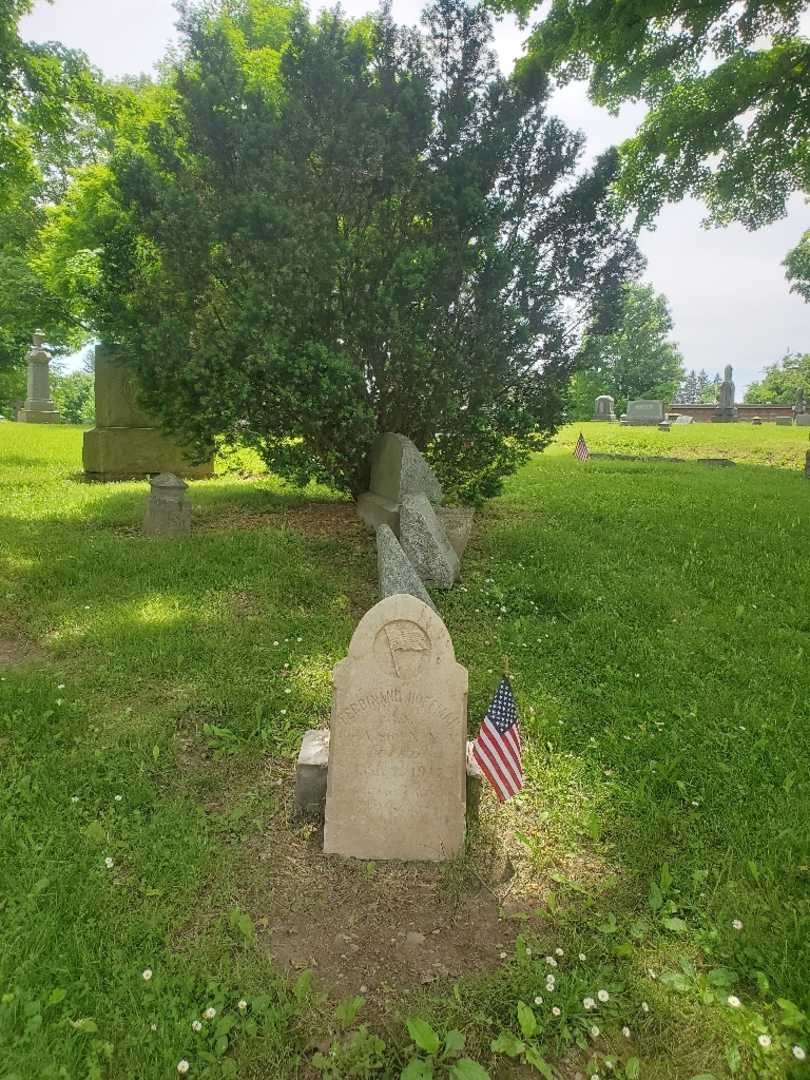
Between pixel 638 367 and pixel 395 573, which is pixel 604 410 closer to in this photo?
pixel 638 367

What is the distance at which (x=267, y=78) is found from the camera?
567 inches

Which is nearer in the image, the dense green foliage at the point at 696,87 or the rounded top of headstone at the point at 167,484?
the rounded top of headstone at the point at 167,484

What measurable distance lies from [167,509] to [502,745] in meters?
5.52

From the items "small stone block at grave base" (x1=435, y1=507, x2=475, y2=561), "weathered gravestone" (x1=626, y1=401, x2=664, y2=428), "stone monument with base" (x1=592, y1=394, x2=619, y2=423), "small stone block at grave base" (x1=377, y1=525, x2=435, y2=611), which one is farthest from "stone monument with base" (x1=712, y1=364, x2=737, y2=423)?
"small stone block at grave base" (x1=377, y1=525, x2=435, y2=611)

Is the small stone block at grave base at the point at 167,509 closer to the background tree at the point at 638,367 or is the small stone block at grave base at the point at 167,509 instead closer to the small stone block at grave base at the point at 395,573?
the small stone block at grave base at the point at 395,573

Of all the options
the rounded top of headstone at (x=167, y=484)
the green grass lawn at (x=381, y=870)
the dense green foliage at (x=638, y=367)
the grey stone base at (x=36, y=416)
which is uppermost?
the dense green foliage at (x=638, y=367)

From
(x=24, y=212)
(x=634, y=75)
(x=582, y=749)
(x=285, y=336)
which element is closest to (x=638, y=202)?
(x=634, y=75)

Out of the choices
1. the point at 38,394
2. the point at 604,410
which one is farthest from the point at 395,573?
the point at 604,410

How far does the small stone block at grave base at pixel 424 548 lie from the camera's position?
6.22 metres

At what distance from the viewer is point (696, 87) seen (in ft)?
40.3

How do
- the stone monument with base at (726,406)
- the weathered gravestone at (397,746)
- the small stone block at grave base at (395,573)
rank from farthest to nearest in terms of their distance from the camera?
the stone monument with base at (726,406) → the small stone block at grave base at (395,573) → the weathered gravestone at (397,746)

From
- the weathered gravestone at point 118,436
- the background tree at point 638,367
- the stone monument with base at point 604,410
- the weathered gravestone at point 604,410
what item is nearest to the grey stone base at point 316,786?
the weathered gravestone at point 118,436

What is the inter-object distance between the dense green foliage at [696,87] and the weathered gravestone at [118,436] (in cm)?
839

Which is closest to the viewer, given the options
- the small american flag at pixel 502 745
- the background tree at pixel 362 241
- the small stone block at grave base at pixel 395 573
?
the small american flag at pixel 502 745
